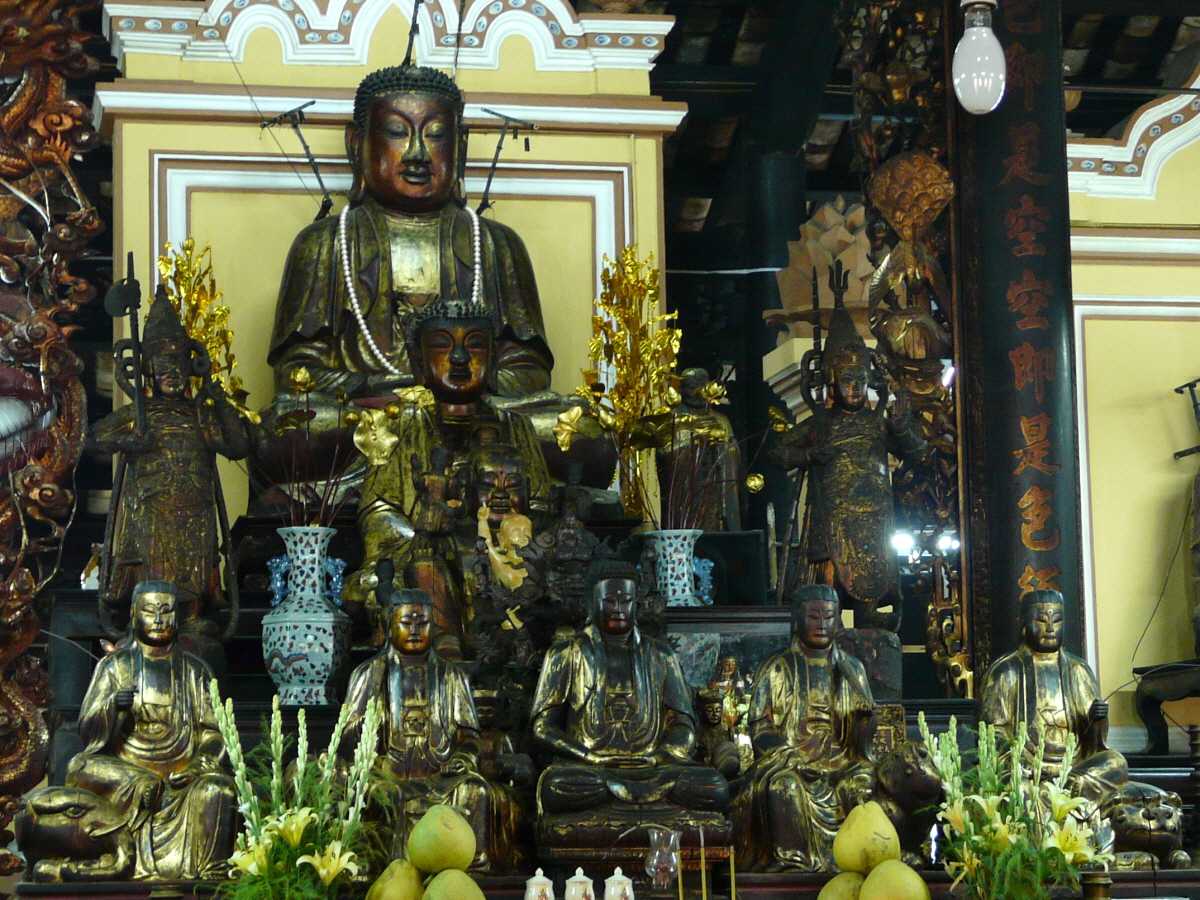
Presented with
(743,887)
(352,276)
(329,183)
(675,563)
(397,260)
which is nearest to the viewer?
(743,887)

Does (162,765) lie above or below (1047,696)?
below

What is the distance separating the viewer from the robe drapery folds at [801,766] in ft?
24.1

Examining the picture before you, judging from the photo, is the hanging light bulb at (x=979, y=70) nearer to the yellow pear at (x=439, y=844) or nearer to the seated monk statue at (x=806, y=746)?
the seated monk statue at (x=806, y=746)

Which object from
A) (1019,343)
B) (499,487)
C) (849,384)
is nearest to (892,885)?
(499,487)

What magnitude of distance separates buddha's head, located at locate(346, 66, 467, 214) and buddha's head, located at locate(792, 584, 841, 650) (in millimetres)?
2787

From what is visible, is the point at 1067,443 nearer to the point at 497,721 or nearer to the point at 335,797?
the point at 497,721

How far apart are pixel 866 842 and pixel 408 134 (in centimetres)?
471

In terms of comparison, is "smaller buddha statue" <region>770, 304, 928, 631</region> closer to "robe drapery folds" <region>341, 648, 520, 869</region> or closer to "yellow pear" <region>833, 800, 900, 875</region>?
"robe drapery folds" <region>341, 648, 520, 869</region>

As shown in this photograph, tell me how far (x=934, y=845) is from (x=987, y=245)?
2.87 meters

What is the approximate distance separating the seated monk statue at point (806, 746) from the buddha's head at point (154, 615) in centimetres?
172

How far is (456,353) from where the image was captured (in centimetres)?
873

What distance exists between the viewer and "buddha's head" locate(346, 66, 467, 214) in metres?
9.77

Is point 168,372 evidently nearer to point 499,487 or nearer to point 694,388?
point 499,487

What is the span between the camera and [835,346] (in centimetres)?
885
